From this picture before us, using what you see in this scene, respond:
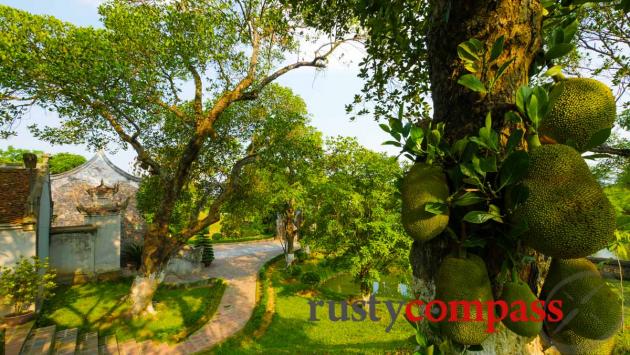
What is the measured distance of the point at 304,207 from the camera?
575 inches

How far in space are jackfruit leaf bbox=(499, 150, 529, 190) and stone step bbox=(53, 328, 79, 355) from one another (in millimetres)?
10020

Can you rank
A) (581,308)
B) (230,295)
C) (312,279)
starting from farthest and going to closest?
(312,279) < (230,295) < (581,308)

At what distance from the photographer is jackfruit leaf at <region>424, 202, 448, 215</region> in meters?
1.15

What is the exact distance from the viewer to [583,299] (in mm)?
1141

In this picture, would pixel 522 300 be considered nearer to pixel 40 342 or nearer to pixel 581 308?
pixel 581 308

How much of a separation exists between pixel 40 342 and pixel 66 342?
1.74ft

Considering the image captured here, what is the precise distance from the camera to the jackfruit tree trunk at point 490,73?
1249 mm

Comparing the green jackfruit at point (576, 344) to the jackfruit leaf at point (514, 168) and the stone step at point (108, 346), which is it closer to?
the jackfruit leaf at point (514, 168)

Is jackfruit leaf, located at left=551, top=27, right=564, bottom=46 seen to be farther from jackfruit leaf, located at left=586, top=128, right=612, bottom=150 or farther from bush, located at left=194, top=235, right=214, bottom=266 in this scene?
bush, located at left=194, top=235, right=214, bottom=266

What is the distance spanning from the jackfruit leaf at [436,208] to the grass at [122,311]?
9.71m

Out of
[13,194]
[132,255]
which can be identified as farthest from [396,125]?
[132,255]

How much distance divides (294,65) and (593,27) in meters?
8.03

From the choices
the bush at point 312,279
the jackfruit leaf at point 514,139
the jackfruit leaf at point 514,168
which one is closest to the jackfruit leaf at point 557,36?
the jackfruit leaf at point 514,139

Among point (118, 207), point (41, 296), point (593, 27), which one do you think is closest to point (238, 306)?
point (41, 296)
